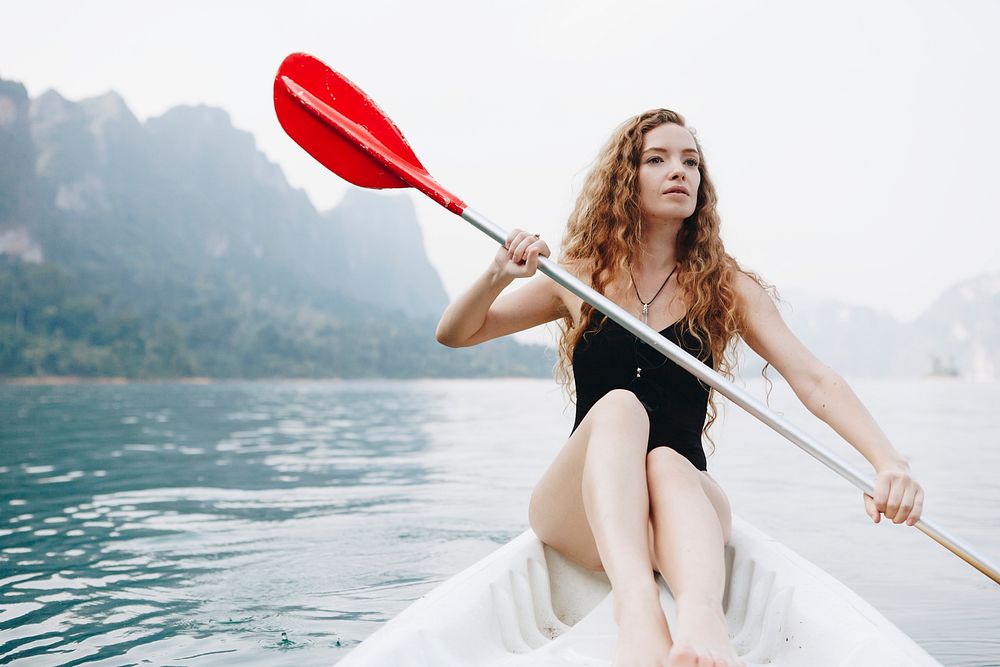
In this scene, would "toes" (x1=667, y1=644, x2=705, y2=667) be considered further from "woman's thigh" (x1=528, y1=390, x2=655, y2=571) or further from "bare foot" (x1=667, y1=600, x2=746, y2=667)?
"woman's thigh" (x1=528, y1=390, x2=655, y2=571)

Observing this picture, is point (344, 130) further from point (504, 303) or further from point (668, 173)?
point (668, 173)

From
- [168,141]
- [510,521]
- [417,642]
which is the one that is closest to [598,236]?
[417,642]

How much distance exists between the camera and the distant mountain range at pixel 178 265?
61.7 metres

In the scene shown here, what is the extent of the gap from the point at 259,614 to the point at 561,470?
5.02ft

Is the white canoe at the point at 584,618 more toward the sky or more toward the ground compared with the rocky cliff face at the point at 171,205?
more toward the ground

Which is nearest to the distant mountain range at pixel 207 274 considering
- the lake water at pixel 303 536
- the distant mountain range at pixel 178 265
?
the distant mountain range at pixel 178 265

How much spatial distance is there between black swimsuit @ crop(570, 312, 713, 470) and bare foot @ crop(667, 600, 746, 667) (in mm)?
581

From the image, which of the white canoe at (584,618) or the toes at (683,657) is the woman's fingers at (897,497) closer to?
the white canoe at (584,618)

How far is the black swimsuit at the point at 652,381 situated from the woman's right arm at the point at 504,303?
20 cm

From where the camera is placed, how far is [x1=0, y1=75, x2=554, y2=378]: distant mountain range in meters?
61.7

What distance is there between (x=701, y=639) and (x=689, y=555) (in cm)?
24

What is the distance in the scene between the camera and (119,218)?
9331cm

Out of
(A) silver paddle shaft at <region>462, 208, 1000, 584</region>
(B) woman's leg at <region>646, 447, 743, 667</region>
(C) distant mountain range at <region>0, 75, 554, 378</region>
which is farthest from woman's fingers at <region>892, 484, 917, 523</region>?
(C) distant mountain range at <region>0, 75, 554, 378</region>

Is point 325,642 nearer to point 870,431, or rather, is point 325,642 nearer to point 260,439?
point 870,431
